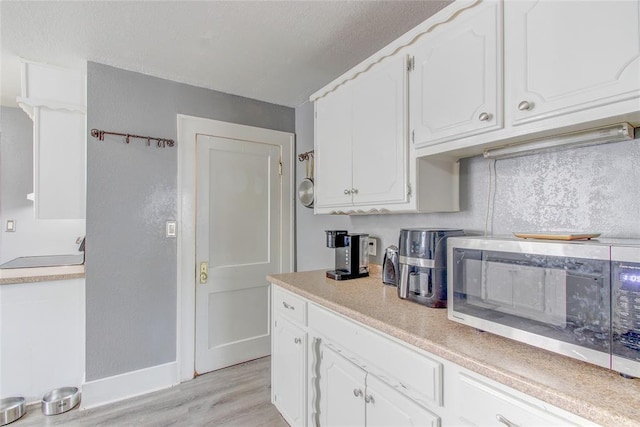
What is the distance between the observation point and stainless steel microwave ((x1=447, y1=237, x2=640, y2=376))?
730 mm

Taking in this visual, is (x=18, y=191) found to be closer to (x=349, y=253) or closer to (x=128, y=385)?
(x=128, y=385)

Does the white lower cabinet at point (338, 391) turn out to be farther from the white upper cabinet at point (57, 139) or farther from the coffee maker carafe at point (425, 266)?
the white upper cabinet at point (57, 139)

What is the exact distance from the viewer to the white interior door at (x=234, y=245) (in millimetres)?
2520

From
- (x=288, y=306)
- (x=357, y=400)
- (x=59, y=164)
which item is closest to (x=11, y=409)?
(x=59, y=164)

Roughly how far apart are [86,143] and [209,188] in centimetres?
86

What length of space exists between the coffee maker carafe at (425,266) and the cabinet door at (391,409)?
39 centimetres

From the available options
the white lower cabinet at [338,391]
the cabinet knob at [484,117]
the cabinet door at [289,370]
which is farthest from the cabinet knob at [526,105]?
the cabinet door at [289,370]

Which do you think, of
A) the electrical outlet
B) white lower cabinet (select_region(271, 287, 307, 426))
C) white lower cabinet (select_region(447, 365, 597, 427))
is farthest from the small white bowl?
white lower cabinet (select_region(447, 365, 597, 427))

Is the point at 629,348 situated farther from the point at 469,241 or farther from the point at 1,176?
the point at 1,176

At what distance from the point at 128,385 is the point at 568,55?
300 centimetres

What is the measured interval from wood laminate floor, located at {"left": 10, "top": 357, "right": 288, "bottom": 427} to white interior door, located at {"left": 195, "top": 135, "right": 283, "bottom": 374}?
27cm

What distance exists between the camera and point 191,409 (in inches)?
81.4

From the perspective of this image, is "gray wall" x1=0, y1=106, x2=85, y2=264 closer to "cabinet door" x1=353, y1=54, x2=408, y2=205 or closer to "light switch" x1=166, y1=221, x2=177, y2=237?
"light switch" x1=166, y1=221, x2=177, y2=237

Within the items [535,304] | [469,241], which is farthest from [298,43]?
[535,304]
